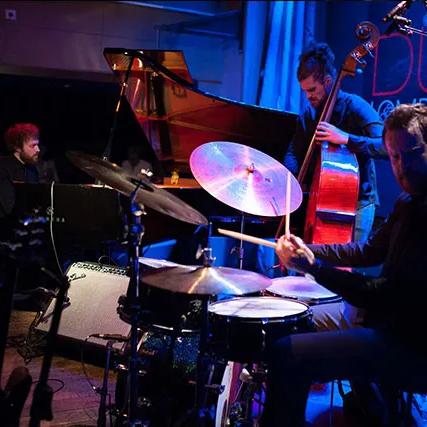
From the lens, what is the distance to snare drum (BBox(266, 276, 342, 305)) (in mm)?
2400

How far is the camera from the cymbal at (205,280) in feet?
6.04

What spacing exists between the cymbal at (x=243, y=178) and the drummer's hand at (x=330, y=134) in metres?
0.70

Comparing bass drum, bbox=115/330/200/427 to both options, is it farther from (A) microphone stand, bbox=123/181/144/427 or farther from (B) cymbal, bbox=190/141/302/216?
(B) cymbal, bbox=190/141/302/216

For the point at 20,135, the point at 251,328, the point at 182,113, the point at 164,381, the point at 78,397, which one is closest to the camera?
the point at 251,328

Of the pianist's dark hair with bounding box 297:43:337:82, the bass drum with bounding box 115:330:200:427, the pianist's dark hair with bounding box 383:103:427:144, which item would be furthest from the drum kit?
the pianist's dark hair with bounding box 297:43:337:82

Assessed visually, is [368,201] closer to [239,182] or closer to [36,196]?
[239,182]

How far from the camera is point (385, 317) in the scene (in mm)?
1834

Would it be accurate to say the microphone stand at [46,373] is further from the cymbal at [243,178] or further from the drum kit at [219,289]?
the cymbal at [243,178]

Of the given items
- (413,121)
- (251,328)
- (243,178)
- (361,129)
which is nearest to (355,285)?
(251,328)

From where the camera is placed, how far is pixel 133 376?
213 centimetres

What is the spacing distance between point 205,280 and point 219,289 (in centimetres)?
8

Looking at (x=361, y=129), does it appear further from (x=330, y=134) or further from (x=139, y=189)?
(x=139, y=189)

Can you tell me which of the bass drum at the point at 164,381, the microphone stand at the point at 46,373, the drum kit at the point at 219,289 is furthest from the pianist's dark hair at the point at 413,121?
the microphone stand at the point at 46,373

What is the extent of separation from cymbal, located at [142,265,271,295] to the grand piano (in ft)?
5.50
